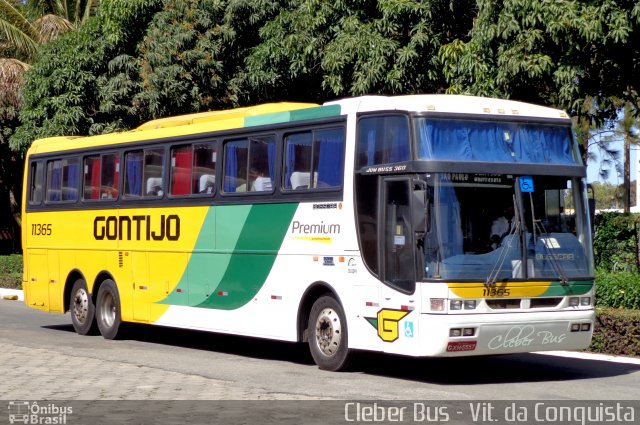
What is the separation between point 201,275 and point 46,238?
5329mm

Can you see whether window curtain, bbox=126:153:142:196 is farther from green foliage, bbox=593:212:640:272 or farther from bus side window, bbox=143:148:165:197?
green foliage, bbox=593:212:640:272

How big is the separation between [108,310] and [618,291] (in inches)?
333

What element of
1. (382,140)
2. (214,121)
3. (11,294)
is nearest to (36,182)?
(214,121)

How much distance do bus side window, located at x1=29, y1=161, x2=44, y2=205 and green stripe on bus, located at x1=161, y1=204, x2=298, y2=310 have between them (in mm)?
5221

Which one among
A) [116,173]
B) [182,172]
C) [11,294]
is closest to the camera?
[182,172]

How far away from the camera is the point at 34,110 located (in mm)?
31750

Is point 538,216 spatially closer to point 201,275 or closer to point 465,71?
point 201,275

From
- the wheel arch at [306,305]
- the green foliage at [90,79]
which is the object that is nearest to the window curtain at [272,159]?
the wheel arch at [306,305]

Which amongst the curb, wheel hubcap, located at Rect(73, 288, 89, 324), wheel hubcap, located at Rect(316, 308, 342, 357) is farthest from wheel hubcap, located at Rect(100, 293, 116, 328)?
the curb

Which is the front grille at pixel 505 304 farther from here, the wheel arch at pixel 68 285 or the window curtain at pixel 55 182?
the window curtain at pixel 55 182

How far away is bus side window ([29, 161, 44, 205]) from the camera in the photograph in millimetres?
21953

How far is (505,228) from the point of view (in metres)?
13.7

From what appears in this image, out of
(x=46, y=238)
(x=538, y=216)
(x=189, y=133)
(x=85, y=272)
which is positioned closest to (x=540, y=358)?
(x=538, y=216)

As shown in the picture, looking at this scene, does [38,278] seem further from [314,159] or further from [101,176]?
[314,159]
